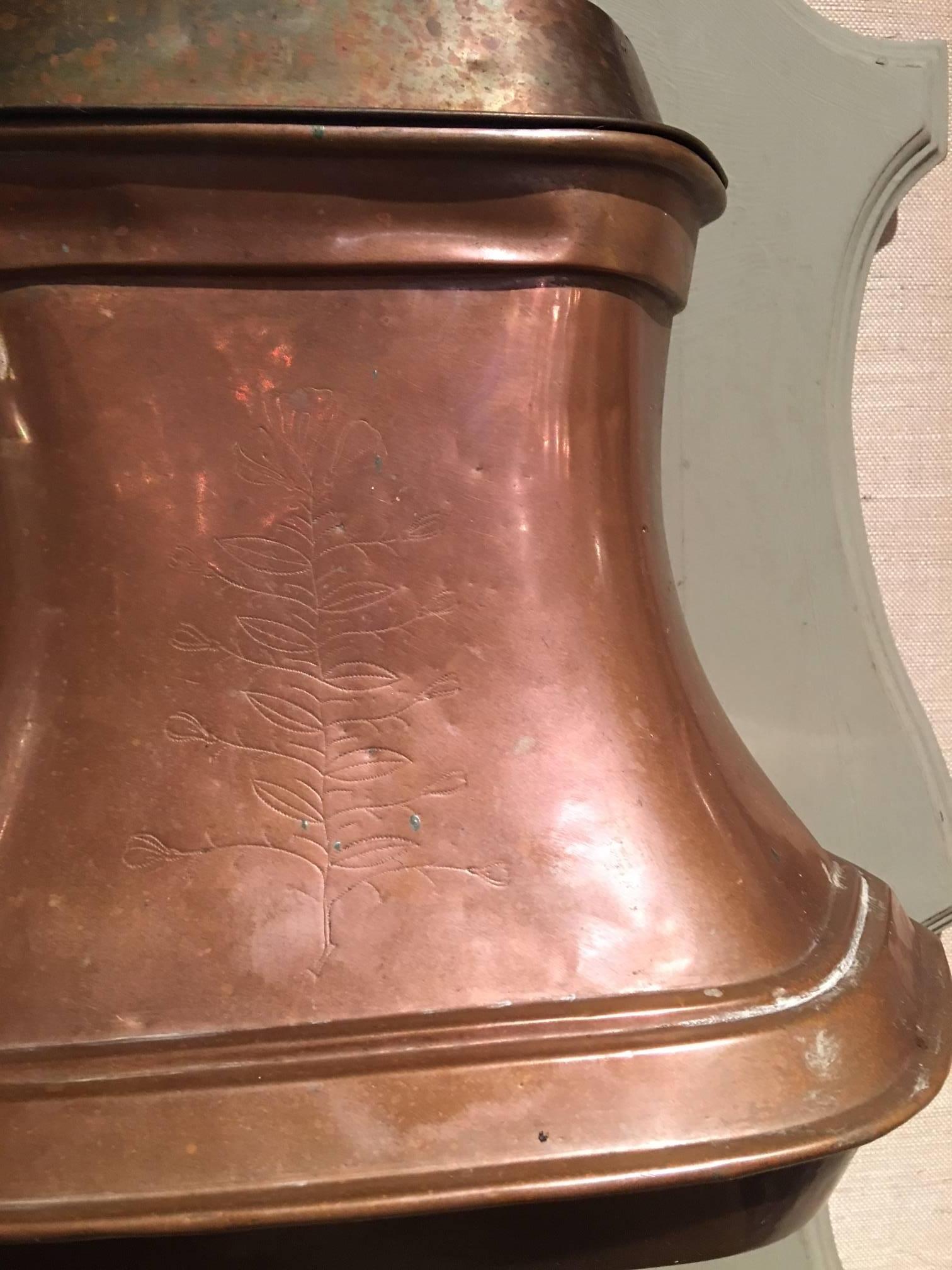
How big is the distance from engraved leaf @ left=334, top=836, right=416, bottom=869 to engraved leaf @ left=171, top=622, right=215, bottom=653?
0.34 feet

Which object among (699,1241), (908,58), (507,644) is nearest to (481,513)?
Answer: (507,644)

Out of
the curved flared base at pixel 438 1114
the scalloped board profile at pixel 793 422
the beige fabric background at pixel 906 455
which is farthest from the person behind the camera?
the beige fabric background at pixel 906 455

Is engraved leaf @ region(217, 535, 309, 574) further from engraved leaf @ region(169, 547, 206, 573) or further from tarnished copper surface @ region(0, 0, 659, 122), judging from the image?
tarnished copper surface @ region(0, 0, 659, 122)

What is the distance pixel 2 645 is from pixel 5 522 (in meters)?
0.05

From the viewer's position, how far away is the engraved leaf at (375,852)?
1.40ft

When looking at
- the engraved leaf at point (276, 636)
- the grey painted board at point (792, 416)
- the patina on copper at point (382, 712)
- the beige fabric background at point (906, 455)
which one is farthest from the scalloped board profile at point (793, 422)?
the engraved leaf at point (276, 636)

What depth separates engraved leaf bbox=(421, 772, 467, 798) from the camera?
437mm

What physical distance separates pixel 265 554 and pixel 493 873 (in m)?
0.16

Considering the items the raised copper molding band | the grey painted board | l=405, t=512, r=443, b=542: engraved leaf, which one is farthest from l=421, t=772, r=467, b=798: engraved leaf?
the grey painted board

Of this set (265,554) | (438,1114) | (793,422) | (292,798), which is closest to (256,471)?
(265,554)

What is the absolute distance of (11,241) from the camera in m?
0.43

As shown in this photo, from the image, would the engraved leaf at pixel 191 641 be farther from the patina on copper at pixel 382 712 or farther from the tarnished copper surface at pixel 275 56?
the tarnished copper surface at pixel 275 56

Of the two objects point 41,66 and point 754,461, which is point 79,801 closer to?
point 41,66

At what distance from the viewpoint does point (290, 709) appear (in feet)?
1.45
